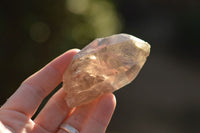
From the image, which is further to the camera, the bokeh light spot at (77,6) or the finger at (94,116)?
the bokeh light spot at (77,6)

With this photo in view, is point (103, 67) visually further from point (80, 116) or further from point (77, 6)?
point (77, 6)

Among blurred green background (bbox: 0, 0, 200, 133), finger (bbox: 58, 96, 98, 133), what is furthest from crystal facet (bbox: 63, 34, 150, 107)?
blurred green background (bbox: 0, 0, 200, 133)

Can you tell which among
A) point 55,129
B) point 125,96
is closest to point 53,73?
point 55,129

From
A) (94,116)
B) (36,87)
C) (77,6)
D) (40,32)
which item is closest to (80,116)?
(94,116)

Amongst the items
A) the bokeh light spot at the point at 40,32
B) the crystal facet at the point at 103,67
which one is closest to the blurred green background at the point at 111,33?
the bokeh light spot at the point at 40,32

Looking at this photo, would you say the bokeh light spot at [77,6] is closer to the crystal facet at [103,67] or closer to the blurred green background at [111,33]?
the blurred green background at [111,33]

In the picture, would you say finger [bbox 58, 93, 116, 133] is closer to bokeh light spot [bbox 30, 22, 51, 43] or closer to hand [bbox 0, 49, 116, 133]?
hand [bbox 0, 49, 116, 133]
